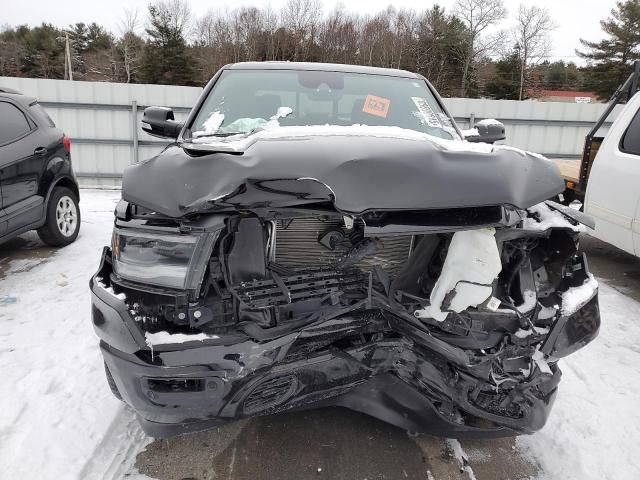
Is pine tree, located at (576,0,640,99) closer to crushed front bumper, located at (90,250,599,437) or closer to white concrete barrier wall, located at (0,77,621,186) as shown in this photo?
white concrete barrier wall, located at (0,77,621,186)

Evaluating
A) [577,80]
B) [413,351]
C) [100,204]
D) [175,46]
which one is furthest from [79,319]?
[577,80]

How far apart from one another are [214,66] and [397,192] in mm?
38970

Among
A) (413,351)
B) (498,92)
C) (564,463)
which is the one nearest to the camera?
(413,351)

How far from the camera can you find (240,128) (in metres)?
2.89

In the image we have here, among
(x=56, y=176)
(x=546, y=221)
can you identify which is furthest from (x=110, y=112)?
(x=546, y=221)

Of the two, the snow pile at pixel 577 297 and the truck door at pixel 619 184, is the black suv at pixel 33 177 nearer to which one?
the snow pile at pixel 577 297

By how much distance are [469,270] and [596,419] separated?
1454 mm

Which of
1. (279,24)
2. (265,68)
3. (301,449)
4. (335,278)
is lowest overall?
(301,449)

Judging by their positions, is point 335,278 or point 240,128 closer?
point 335,278

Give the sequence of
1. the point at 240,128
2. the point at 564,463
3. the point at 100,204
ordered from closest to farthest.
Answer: the point at 564,463 < the point at 240,128 < the point at 100,204

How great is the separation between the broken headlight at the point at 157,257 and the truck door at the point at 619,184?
425 cm

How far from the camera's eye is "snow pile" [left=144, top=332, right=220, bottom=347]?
180 cm

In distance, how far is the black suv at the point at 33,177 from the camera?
4.66m

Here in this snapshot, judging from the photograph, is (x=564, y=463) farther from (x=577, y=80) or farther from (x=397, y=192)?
(x=577, y=80)
